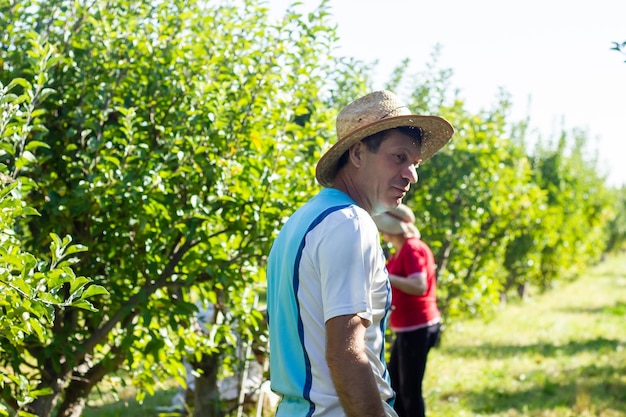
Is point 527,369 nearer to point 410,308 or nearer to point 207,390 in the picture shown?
point 410,308

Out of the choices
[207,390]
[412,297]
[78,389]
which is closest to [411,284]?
[412,297]

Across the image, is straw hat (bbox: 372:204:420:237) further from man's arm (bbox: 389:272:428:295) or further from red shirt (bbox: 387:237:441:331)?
man's arm (bbox: 389:272:428:295)

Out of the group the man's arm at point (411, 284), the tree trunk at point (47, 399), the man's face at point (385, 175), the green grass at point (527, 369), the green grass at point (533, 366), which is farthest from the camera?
the green grass at point (533, 366)

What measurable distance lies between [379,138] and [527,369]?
309 inches

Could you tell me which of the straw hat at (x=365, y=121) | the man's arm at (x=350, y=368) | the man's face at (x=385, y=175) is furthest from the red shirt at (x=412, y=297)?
the man's arm at (x=350, y=368)

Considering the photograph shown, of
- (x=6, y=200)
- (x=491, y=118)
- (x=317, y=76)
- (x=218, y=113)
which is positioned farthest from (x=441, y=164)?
(x=6, y=200)

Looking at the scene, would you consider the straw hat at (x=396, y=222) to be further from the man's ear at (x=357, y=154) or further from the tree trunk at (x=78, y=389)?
the man's ear at (x=357, y=154)

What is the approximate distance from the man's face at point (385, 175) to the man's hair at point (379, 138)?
0.04ft

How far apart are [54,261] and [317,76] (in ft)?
7.11

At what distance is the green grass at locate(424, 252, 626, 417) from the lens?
7.59 metres

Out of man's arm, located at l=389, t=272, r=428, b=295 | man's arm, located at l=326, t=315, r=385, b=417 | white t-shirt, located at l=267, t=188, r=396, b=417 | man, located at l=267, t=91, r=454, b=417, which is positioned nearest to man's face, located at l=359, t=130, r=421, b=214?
man, located at l=267, t=91, r=454, b=417

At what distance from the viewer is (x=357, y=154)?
253 cm

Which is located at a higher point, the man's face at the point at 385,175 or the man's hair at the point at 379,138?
the man's hair at the point at 379,138

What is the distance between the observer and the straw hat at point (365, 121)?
251 cm
